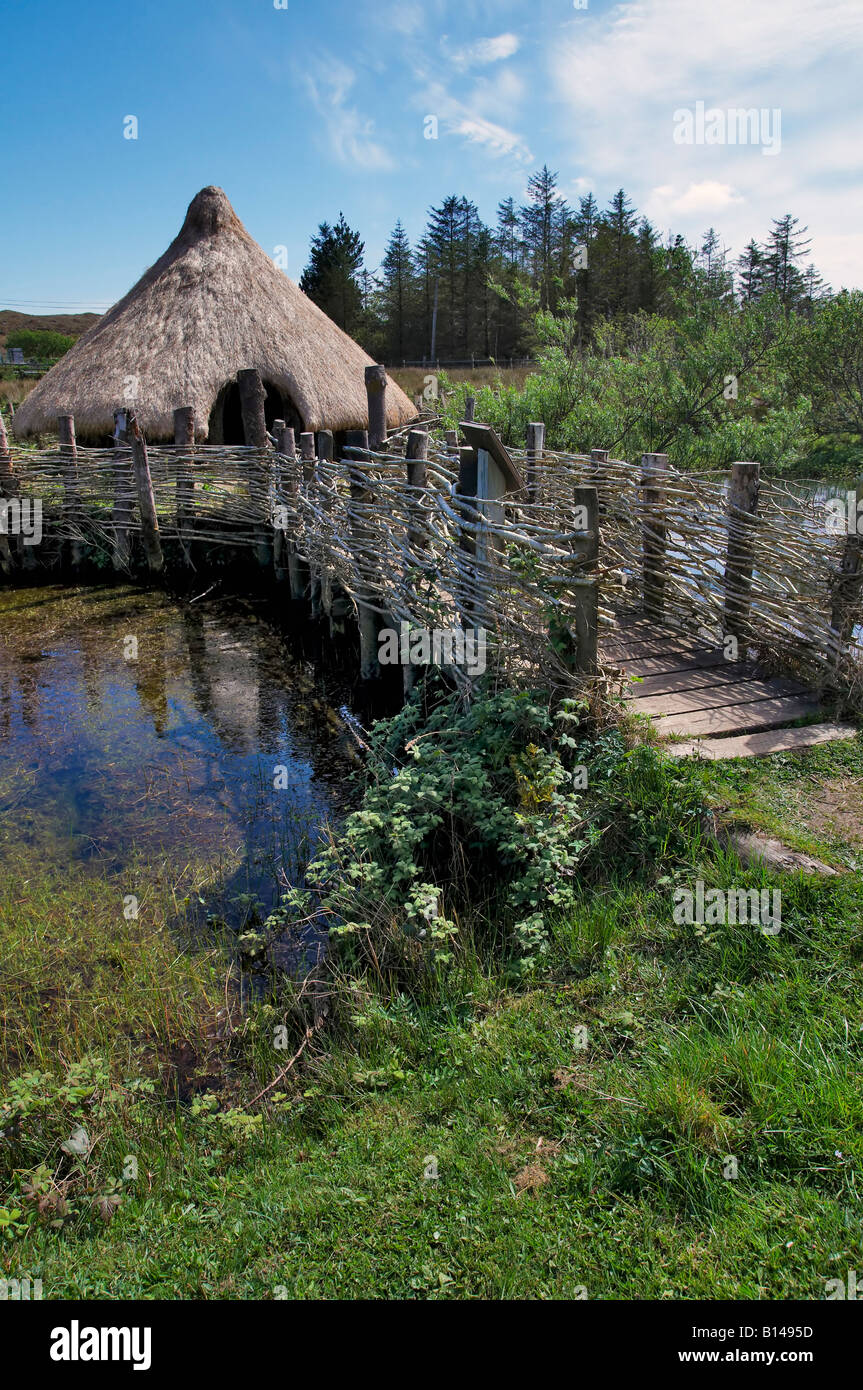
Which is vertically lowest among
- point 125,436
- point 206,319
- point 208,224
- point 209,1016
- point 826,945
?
point 209,1016

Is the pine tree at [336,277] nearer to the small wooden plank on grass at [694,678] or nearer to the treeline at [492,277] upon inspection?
the treeline at [492,277]

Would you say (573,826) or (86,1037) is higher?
(573,826)

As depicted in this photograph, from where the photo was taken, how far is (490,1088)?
2648 mm

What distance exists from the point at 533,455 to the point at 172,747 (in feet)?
14.6

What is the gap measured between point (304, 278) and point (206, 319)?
78.0 feet

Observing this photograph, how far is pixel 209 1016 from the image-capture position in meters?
3.57

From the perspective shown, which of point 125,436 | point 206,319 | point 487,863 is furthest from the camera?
point 206,319

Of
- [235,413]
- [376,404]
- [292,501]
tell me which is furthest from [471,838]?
[235,413]

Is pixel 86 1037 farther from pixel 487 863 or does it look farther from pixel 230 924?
pixel 487 863

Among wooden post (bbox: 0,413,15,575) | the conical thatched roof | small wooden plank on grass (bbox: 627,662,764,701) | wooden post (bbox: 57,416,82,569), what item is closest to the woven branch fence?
small wooden plank on grass (bbox: 627,662,764,701)

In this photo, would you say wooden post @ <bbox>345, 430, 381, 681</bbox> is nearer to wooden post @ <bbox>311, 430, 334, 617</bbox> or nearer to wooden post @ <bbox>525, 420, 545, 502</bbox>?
wooden post @ <bbox>311, 430, 334, 617</bbox>

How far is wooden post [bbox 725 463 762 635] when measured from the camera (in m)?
5.25

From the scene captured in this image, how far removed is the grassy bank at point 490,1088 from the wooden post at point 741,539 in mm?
1472
